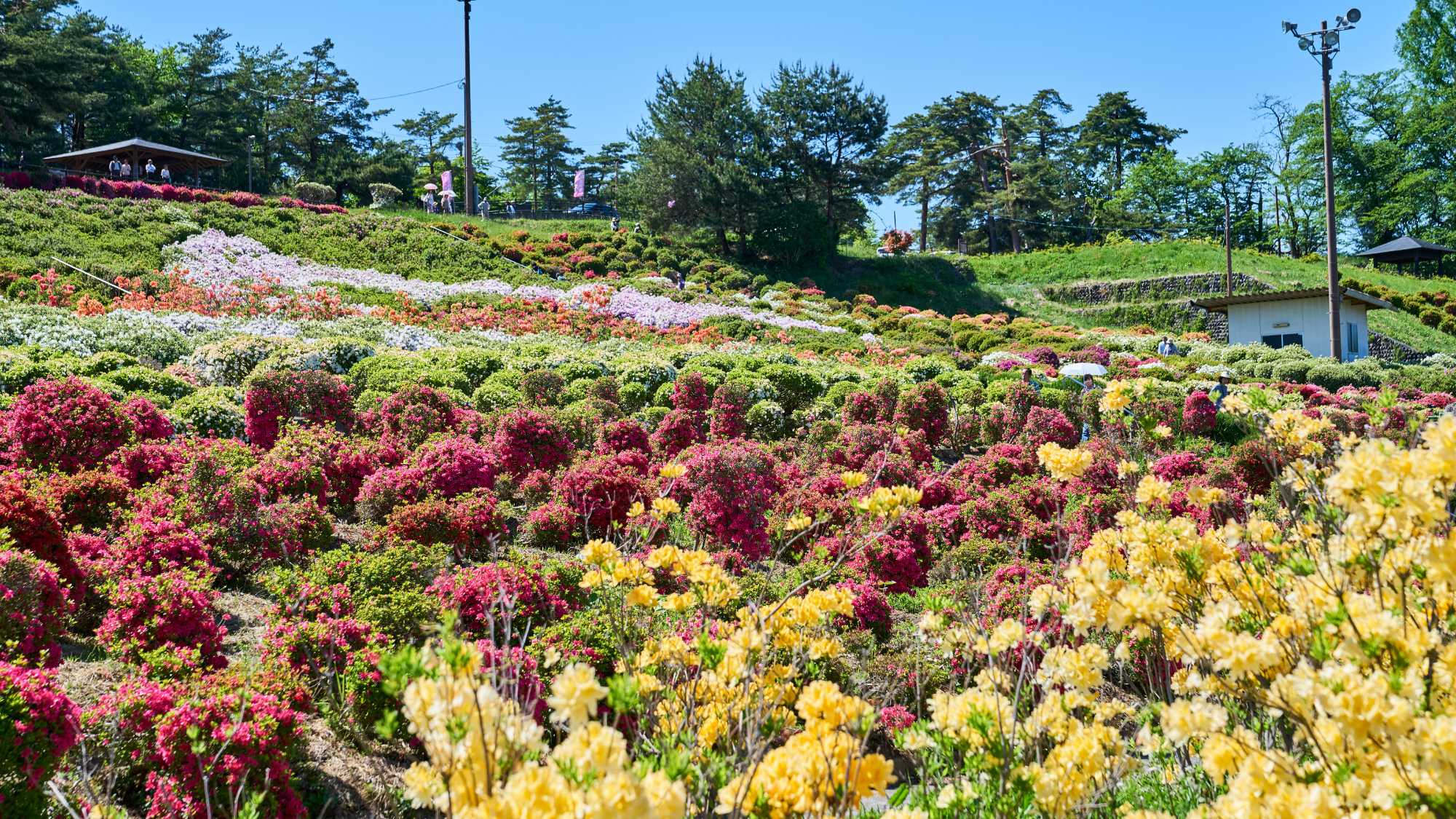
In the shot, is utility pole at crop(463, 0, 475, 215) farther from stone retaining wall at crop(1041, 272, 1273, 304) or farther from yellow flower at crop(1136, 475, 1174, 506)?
yellow flower at crop(1136, 475, 1174, 506)

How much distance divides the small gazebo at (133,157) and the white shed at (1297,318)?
35.0 metres

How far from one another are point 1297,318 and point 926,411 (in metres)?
20.9

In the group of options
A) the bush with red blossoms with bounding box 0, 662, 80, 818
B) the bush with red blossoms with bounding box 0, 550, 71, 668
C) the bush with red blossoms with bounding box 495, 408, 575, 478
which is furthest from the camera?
the bush with red blossoms with bounding box 495, 408, 575, 478

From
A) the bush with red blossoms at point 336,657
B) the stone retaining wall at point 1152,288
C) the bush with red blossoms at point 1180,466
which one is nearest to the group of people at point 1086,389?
the bush with red blossoms at point 1180,466

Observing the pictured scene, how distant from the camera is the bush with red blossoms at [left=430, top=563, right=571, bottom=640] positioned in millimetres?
4805

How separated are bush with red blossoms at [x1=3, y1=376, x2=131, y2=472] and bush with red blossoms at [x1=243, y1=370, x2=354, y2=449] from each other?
1339 mm

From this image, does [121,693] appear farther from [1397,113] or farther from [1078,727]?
[1397,113]

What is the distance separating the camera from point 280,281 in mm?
22547

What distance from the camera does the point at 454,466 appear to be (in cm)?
742

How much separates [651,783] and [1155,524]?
196 centimetres

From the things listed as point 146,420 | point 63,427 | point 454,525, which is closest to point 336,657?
point 454,525

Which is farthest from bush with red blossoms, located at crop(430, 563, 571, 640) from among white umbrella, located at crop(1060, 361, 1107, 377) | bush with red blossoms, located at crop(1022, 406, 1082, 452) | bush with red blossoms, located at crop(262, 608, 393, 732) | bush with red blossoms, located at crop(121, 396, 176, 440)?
white umbrella, located at crop(1060, 361, 1107, 377)

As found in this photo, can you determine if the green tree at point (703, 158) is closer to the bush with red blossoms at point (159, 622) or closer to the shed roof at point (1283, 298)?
the shed roof at point (1283, 298)

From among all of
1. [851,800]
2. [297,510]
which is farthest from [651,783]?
[297,510]
